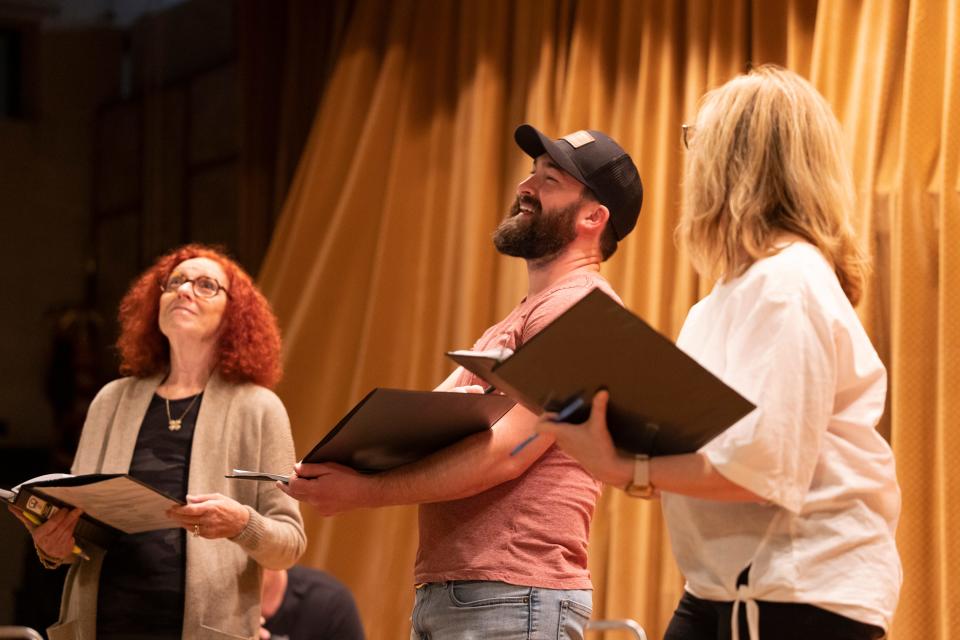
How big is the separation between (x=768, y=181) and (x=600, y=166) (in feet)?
2.30

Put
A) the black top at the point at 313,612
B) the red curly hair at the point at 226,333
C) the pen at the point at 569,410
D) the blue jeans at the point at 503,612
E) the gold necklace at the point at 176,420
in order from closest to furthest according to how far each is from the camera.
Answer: the pen at the point at 569,410, the blue jeans at the point at 503,612, the gold necklace at the point at 176,420, the red curly hair at the point at 226,333, the black top at the point at 313,612

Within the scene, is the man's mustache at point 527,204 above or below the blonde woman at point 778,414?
above

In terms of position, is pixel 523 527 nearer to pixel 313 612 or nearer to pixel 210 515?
pixel 210 515

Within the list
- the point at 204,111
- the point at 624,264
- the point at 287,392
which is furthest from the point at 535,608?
the point at 204,111

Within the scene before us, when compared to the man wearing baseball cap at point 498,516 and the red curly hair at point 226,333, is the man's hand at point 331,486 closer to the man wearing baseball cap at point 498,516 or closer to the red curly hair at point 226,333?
the man wearing baseball cap at point 498,516

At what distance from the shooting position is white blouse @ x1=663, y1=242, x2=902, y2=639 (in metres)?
1.45

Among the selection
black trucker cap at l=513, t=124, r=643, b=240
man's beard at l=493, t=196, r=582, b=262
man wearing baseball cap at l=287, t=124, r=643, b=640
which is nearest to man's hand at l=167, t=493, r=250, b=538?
man wearing baseball cap at l=287, t=124, r=643, b=640

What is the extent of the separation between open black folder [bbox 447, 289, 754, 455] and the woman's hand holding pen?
47.3 inches

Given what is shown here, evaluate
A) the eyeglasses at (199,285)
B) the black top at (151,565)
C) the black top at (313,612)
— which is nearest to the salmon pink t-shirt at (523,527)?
the black top at (151,565)

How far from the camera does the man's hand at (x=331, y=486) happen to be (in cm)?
196

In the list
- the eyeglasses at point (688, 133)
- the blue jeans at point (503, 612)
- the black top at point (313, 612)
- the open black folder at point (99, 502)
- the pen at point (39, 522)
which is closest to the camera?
the eyeglasses at point (688, 133)

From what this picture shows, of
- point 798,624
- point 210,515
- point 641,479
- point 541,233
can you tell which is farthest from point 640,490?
point 210,515

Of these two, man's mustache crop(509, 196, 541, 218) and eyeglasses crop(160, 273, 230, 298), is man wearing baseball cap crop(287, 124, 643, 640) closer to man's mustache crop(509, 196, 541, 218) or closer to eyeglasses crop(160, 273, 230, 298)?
man's mustache crop(509, 196, 541, 218)

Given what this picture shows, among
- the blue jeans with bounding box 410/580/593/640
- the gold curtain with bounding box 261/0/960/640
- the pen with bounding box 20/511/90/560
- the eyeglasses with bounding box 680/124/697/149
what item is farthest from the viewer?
the gold curtain with bounding box 261/0/960/640
